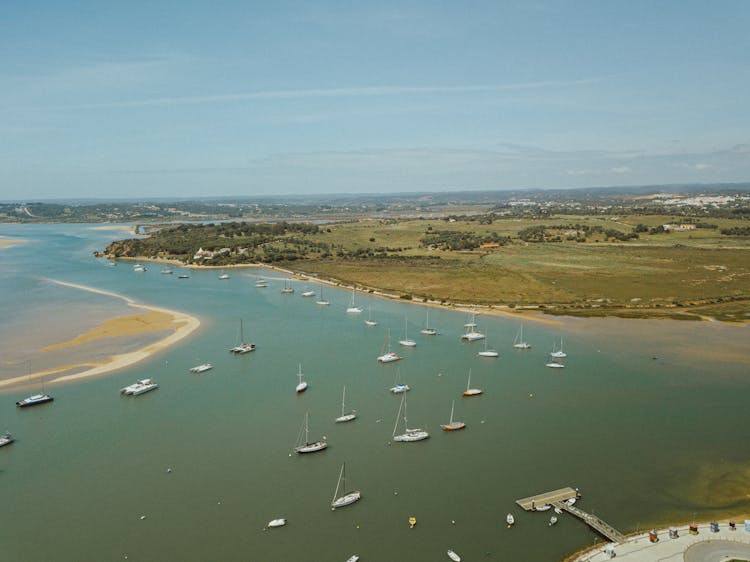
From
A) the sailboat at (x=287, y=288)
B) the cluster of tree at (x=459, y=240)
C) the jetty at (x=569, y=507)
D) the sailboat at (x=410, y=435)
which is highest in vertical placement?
the cluster of tree at (x=459, y=240)

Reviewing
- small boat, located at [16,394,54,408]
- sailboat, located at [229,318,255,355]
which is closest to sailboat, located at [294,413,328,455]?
sailboat, located at [229,318,255,355]

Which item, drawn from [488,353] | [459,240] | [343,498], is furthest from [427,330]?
[459,240]

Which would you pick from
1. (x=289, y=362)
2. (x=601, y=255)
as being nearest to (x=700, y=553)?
(x=289, y=362)

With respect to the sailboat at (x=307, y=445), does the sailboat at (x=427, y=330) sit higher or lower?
higher

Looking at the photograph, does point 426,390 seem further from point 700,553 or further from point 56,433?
point 56,433

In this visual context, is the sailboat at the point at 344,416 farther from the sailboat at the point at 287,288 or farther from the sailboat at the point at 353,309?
the sailboat at the point at 287,288

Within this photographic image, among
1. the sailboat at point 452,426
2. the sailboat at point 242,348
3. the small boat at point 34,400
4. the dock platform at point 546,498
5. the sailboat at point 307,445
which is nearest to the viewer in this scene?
the dock platform at point 546,498

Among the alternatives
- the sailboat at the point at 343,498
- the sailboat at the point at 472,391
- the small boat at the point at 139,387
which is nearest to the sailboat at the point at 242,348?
the small boat at the point at 139,387
